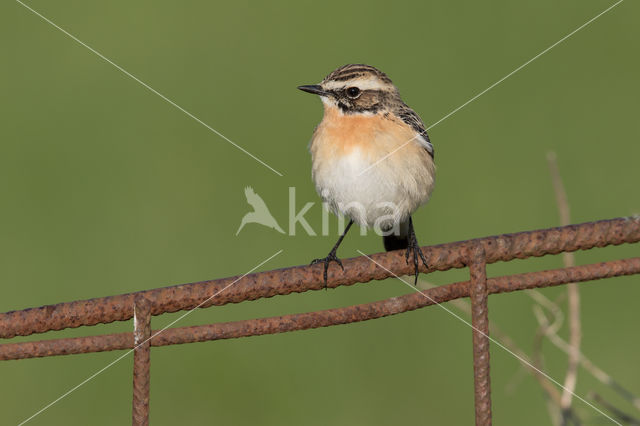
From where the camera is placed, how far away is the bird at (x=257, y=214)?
6910 mm

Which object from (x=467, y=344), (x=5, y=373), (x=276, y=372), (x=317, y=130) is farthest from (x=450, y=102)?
(x=5, y=373)

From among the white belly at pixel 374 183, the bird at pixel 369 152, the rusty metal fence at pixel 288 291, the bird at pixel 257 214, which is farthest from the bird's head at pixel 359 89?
the rusty metal fence at pixel 288 291

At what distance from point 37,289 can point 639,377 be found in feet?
14.2

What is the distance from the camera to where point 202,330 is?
167cm

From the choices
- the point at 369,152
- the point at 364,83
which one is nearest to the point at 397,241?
the point at 369,152

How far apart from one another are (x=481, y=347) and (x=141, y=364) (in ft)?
2.07

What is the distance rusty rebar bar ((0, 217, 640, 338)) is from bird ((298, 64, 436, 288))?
2259 millimetres

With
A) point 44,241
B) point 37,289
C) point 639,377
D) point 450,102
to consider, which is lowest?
point 639,377

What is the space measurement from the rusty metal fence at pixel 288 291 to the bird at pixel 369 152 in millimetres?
2304

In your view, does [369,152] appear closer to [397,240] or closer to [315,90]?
[315,90]

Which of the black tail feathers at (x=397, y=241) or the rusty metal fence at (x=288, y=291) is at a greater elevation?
the black tail feathers at (x=397, y=241)

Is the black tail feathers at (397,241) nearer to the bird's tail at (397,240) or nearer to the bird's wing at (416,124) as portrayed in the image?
the bird's tail at (397,240)

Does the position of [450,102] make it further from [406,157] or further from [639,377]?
[406,157]

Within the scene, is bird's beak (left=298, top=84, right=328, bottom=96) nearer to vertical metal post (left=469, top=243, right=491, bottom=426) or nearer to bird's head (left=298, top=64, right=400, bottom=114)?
bird's head (left=298, top=64, right=400, bottom=114)
